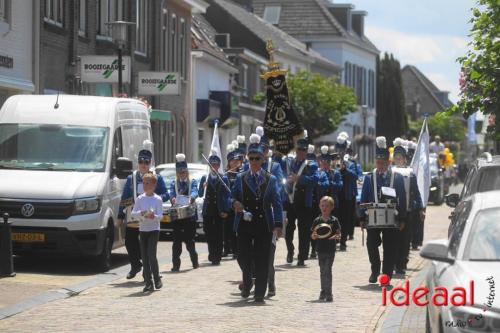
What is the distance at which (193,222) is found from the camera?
18.9m

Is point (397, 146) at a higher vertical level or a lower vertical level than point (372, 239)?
higher

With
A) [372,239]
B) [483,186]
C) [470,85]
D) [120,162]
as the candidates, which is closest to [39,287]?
[120,162]

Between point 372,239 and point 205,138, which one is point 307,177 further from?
point 205,138

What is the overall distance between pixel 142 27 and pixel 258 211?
2571 cm

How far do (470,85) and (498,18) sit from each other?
1137 mm

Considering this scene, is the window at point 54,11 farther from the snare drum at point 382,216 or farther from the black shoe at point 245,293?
the black shoe at point 245,293

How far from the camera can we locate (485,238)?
30.9 ft

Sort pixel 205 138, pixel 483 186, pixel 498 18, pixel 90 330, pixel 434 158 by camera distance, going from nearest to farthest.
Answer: pixel 90 330, pixel 483 186, pixel 498 18, pixel 434 158, pixel 205 138

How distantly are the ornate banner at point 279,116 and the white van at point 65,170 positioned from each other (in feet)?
9.62

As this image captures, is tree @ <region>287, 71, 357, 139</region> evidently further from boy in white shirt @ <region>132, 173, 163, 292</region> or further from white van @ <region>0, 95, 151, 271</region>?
boy in white shirt @ <region>132, 173, 163, 292</region>

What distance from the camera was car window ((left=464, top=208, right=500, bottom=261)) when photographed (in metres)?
9.23

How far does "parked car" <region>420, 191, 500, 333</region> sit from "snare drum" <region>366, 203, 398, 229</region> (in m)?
5.75

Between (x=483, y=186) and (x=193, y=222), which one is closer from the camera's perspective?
(x=483, y=186)

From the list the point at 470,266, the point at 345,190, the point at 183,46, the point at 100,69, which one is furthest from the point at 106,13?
the point at 470,266
